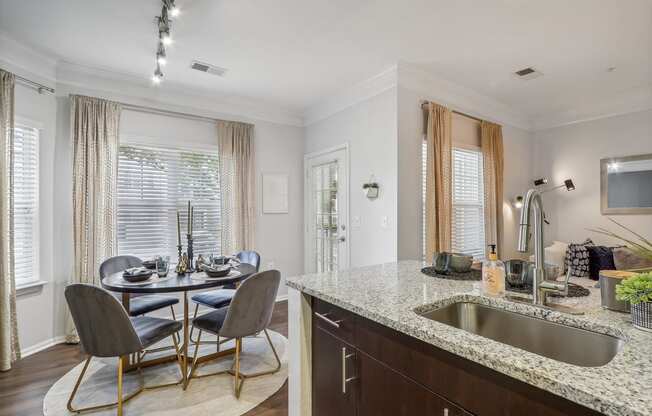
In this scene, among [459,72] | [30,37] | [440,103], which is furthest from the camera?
[440,103]

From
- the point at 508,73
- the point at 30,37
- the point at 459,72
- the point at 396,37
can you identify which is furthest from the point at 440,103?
the point at 30,37

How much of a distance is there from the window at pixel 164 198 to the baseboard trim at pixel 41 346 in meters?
0.97

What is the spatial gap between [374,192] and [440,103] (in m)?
1.33

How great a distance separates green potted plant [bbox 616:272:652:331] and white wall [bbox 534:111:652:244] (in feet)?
13.8

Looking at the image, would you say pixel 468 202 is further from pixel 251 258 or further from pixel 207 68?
pixel 207 68

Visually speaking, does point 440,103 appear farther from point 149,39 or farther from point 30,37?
point 30,37

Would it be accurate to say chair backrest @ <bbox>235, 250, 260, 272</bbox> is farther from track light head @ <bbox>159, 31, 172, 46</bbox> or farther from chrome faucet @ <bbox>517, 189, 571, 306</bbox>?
chrome faucet @ <bbox>517, 189, 571, 306</bbox>

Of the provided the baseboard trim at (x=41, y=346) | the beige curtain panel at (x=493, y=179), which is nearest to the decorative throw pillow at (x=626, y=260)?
the beige curtain panel at (x=493, y=179)

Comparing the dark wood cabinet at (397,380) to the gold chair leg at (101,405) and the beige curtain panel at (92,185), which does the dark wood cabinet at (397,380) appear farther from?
the beige curtain panel at (92,185)

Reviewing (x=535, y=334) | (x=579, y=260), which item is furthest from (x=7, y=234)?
(x=579, y=260)

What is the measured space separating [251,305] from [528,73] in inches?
143

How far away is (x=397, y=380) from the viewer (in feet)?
3.60

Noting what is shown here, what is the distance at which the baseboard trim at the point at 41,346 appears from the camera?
9.45 ft

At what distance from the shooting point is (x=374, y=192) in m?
3.54
